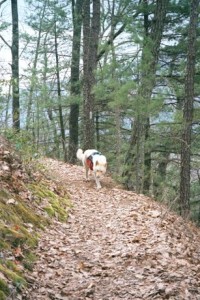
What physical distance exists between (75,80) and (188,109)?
355 inches

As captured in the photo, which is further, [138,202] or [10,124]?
[10,124]

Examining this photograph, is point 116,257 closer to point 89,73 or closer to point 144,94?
point 144,94

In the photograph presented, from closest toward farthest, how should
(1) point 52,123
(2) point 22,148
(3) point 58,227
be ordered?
(3) point 58,227
(2) point 22,148
(1) point 52,123

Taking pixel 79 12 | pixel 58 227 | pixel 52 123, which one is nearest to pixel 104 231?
pixel 58 227

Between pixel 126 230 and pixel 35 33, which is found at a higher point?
pixel 35 33

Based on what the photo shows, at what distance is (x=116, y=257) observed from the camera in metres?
5.79

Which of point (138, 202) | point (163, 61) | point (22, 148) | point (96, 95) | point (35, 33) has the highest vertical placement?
point (35, 33)

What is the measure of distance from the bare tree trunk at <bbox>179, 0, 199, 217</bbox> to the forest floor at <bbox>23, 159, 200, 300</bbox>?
2084mm

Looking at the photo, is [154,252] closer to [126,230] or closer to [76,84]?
[126,230]

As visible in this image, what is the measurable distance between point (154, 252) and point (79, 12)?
13909mm

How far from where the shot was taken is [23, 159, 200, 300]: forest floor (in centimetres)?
461

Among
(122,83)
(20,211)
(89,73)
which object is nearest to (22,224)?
(20,211)

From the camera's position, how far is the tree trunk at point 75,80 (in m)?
17.7

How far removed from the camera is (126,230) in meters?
7.11
